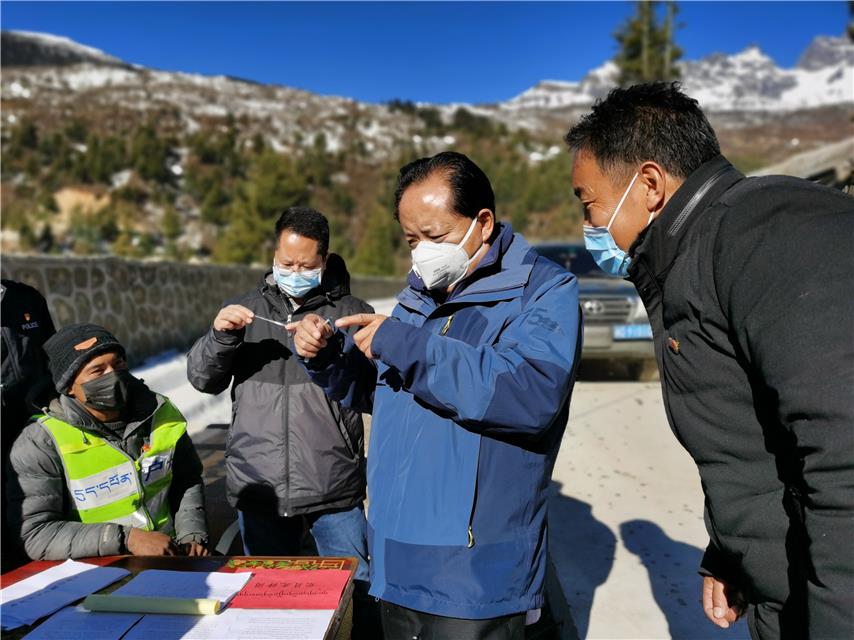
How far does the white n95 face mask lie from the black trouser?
81cm

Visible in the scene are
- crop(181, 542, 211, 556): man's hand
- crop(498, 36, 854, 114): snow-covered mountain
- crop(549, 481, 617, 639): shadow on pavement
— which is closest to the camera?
crop(181, 542, 211, 556): man's hand

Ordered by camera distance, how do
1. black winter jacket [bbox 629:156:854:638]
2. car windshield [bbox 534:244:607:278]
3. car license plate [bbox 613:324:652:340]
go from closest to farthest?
black winter jacket [bbox 629:156:854:638] < car license plate [bbox 613:324:652:340] < car windshield [bbox 534:244:607:278]

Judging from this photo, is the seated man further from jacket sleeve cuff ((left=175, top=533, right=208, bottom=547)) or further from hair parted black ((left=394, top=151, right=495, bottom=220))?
hair parted black ((left=394, top=151, right=495, bottom=220))

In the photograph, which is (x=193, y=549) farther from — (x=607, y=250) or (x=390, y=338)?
(x=607, y=250)

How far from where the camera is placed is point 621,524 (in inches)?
147

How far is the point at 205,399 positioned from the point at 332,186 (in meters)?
42.5

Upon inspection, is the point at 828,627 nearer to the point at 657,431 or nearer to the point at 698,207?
the point at 698,207

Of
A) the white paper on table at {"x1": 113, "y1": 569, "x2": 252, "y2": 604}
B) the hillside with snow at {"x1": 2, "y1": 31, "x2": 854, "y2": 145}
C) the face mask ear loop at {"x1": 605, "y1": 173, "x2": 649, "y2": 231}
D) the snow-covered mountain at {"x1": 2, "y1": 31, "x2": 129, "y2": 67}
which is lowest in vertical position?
the white paper on table at {"x1": 113, "y1": 569, "x2": 252, "y2": 604}

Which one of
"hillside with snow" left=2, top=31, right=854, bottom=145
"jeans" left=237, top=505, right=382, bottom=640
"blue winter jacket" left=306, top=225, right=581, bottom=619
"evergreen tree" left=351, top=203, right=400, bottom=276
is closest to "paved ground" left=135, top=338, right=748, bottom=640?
"jeans" left=237, top=505, right=382, bottom=640

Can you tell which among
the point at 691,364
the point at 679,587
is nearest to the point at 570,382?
the point at 691,364

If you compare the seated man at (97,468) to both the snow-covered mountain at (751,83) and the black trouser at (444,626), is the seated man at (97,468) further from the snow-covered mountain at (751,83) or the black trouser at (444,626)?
the snow-covered mountain at (751,83)

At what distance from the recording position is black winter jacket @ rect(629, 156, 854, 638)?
2.86 feet

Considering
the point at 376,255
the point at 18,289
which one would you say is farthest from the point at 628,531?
the point at 376,255

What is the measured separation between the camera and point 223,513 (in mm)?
3117
